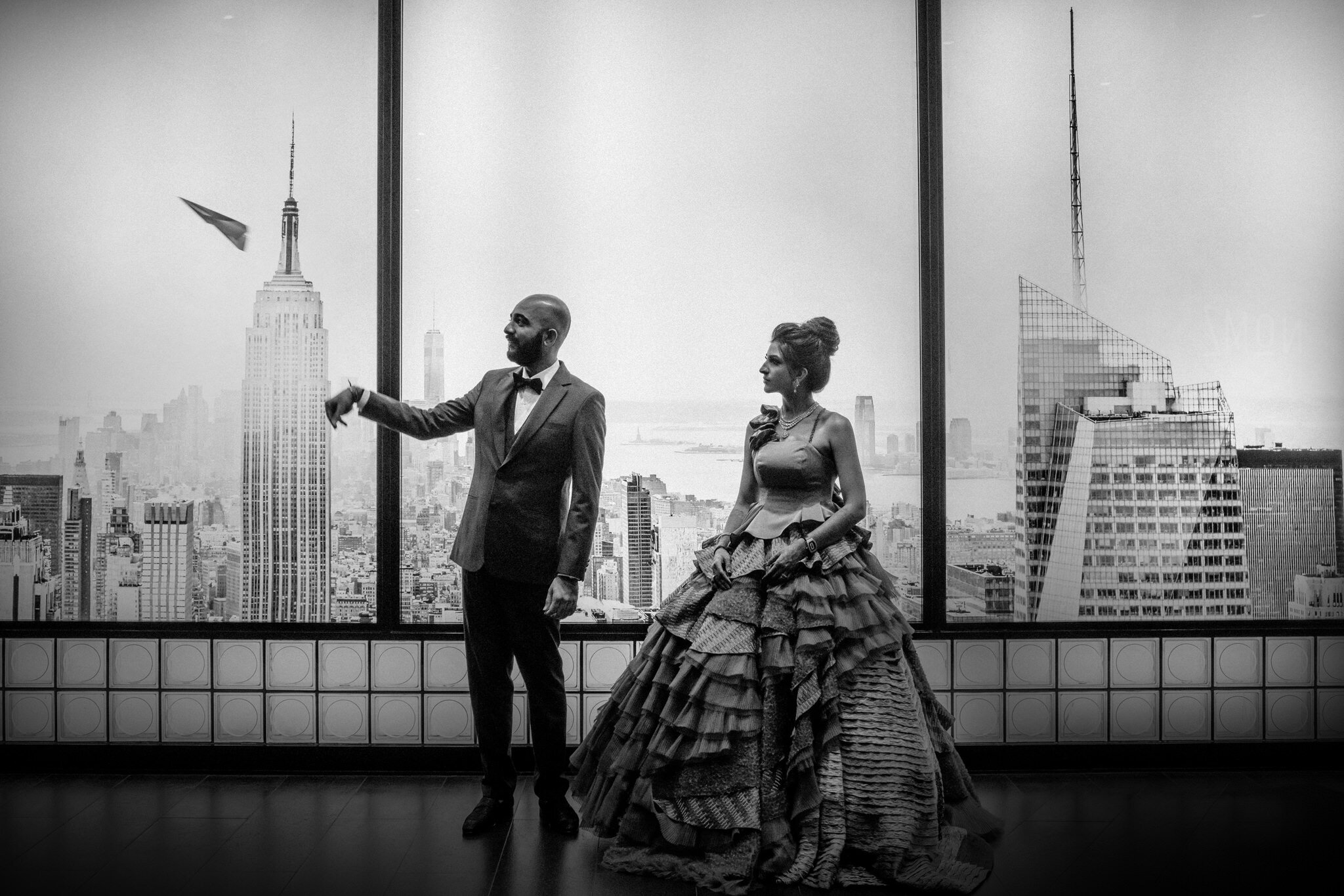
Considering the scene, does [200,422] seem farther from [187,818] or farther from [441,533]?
[187,818]

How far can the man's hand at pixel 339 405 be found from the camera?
3.04m

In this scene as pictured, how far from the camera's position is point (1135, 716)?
3859 mm

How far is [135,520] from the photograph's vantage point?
3.81 metres

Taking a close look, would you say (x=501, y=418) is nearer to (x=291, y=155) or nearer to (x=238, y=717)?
(x=291, y=155)

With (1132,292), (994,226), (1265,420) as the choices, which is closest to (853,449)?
(994,226)

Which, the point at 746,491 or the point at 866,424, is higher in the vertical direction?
the point at 866,424

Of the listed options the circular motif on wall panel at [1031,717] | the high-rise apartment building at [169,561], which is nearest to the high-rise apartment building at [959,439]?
the circular motif on wall panel at [1031,717]

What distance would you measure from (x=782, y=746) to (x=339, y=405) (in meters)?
1.82

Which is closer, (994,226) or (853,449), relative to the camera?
(853,449)

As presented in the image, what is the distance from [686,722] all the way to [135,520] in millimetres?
2527

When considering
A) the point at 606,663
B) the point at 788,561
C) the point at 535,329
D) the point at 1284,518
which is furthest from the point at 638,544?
the point at 1284,518

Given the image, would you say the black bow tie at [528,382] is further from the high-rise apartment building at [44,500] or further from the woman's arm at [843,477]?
the high-rise apartment building at [44,500]

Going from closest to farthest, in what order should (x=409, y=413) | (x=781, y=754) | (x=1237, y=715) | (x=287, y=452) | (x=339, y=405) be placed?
(x=781, y=754) → (x=339, y=405) → (x=409, y=413) → (x=287, y=452) → (x=1237, y=715)

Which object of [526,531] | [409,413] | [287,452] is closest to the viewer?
[526,531]
